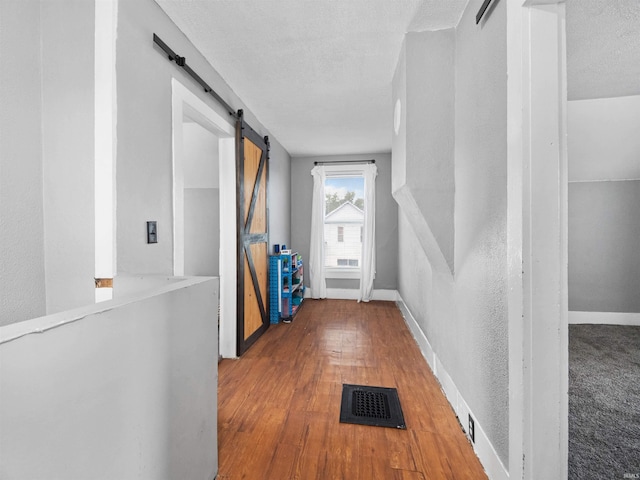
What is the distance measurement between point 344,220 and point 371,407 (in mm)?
3597

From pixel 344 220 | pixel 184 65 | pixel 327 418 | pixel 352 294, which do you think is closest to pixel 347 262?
pixel 352 294

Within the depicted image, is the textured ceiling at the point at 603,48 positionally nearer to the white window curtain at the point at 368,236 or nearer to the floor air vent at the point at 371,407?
the floor air vent at the point at 371,407

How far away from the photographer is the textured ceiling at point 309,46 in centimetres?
175

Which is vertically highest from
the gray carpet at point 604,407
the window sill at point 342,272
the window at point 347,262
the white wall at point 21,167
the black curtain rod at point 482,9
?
the black curtain rod at point 482,9

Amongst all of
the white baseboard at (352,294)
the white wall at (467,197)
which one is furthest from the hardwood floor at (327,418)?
the white baseboard at (352,294)

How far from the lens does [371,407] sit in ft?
6.54

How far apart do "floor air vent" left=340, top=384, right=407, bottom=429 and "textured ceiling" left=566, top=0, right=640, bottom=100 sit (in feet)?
8.34

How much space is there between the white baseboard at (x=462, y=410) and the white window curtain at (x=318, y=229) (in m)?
2.21

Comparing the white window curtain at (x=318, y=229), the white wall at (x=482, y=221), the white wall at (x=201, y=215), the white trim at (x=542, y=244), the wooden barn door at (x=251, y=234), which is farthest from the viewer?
the white window curtain at (x=318, y=229)

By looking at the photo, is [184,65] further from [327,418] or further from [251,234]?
[327,418]

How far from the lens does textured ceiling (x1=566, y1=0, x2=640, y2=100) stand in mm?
1599

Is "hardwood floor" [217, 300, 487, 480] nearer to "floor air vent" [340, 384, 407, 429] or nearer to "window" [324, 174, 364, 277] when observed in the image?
"floor air vent" [340, 384, 407, 429]

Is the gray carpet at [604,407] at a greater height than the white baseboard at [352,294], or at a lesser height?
lesser

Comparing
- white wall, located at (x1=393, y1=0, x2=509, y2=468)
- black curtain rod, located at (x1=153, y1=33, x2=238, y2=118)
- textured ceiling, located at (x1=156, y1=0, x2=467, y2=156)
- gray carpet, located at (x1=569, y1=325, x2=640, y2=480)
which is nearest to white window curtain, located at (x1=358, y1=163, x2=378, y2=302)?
textured ceiling, located at (x1=156, y1=0, x2=467, y2=156)
